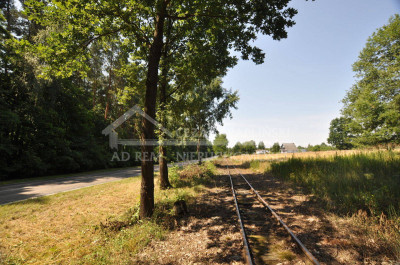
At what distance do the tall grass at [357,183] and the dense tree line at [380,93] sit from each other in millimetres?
16809

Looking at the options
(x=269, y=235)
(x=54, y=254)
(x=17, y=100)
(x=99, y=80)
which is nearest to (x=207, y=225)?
(x=269, y=235)

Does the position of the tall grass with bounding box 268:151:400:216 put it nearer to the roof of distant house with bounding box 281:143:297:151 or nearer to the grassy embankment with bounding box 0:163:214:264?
the grassy embankment with bounding box 0:163:214:264

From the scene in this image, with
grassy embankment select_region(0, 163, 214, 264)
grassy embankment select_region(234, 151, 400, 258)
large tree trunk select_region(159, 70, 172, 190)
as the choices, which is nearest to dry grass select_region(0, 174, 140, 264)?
grassy embankment select_region(0, 163, 214, 264)

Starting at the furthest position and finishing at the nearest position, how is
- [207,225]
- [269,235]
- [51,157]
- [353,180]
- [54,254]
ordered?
[51,157], [353,180], [207,225], [269,235], [54,254]

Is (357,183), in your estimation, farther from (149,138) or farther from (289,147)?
(289,147)

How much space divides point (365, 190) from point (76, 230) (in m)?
9.86

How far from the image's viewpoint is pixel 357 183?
23.1 feet

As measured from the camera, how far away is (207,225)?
5.28 metres

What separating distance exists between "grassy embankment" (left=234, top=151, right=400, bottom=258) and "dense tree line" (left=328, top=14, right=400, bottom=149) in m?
16.9

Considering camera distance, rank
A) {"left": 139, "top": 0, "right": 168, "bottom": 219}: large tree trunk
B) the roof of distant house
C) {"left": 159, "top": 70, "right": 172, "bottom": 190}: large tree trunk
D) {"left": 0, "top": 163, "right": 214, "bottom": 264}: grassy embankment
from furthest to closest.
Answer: the roof of distant house → {"left": 159, "top": 70, "right": 172, "bottom": 190}: large tree trunk → {"left": 139, "top": 0, "right": 168, "bottom": 219}: large tree trunk → {"left": 0, "top": 163, "right": 214, "bottom": 264}: grassy embankment

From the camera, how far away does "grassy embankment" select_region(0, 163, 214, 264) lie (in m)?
3.93

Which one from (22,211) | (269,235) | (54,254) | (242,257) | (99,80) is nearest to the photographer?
(242,257)

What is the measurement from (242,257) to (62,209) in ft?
23.9

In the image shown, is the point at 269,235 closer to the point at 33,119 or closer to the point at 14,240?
the point at 14,240
